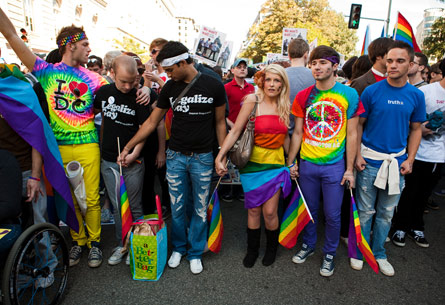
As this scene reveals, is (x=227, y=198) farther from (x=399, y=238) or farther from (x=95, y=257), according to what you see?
(x=399, y=238)

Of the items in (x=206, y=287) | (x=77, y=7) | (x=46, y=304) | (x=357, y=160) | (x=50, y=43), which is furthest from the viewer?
(x=77, y=7)

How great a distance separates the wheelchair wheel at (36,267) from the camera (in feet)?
6.41

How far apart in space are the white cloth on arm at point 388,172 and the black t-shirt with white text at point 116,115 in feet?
7.79

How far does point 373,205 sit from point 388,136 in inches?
28.7

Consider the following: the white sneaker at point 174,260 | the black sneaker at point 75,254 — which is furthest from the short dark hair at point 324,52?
the black sneaker at point 75,254

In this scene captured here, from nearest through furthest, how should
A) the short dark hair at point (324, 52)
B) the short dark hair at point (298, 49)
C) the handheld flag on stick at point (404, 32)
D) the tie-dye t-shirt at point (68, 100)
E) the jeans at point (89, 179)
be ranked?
the short dark hair at point (324, 52) → the tie-dye t-shirt at point (68, 100) → the jeans at point (89, 179) → the short dark hair at point (298, 49) → the handheld flag on stick at point (404, 32)

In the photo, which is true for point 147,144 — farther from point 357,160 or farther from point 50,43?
point 50,43

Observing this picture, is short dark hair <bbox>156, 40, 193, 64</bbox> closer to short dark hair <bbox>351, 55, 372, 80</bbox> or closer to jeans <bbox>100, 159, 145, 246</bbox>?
jeans <bbox>100, 159, 145, 246</bbox>

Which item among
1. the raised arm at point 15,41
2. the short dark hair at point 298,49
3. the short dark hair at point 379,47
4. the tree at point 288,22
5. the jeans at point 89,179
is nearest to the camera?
the raised arm at point 15,41

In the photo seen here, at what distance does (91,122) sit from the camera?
3.06 metres

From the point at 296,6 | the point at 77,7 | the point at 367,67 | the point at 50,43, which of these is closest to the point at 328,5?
the point at 296,6

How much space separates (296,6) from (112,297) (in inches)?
1324

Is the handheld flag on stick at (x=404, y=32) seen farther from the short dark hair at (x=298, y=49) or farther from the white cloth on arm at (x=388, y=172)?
the white cloth on arm at (x=388, y=172)

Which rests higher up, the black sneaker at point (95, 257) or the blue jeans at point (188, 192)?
the blue jeans at point (188, 192)
